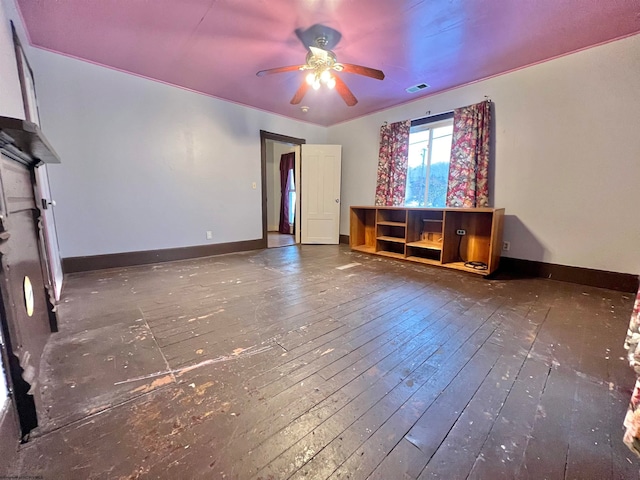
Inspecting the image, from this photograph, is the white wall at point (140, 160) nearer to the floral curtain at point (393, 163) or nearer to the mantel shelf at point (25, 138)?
the mantel shelf at point (25, 138)

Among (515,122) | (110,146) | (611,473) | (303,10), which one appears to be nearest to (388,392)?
(611,473)

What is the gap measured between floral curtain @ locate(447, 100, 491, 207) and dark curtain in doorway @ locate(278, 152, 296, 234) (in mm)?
4274

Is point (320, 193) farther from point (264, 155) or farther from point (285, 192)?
point (285, 192)

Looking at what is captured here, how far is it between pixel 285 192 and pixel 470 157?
466 centimetres

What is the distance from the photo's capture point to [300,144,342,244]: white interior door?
506 centimetres

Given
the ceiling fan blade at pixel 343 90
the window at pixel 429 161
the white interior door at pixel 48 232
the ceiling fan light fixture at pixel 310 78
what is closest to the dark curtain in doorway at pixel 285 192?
the window at pixel 429 161

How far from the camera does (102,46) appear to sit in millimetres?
2617

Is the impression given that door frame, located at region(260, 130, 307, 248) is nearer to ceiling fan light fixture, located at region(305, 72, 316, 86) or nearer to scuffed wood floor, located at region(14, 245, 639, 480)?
ceiling fan light fixture, located at region(305, 72, 316, 86)

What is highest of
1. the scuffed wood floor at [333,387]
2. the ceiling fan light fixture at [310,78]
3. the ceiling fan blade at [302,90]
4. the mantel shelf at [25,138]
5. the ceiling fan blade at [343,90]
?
the ceiling fan light fixture at [310,78]

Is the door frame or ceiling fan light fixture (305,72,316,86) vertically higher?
ceiling fan light fixture (305,72,316,86)

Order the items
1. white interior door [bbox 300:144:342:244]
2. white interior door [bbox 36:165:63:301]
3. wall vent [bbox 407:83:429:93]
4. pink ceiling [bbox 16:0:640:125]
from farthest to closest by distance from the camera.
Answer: white interior door [bbox 300:144:342:244] → wall vent [bbox 407:83:429:93] → pink ceiling [bbox 16:0:640:125] → white interior door [bbox 36:165:63:301]

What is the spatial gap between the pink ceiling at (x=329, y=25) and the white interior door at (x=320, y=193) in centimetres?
178

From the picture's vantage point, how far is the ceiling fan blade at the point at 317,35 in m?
2.28

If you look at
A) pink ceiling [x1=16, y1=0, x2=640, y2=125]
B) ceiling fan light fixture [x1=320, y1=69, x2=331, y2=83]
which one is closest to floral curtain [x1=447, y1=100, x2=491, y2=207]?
pink ceiling [x1=16, y1=0, x2=640, y2=125]
